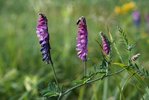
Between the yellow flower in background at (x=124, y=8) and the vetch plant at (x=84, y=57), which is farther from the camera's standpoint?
the yellow flower in background at (x=124, y=8)

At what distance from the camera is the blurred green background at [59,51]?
285 cm

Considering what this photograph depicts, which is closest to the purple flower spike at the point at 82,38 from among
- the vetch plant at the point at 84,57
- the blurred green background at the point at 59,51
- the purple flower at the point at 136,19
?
the vetch plant at the point at 84,57

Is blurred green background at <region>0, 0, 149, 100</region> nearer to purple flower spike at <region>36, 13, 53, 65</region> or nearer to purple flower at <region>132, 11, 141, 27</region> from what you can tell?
purple flower at <region>132, 11, 141, 27</region>

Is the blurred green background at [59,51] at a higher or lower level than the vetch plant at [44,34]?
lower

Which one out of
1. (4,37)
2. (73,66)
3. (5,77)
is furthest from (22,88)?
(4,37)

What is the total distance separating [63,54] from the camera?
3684 millimetres

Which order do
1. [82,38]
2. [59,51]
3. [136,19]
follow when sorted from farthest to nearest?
[136,19] < [59,51] < [82,38]

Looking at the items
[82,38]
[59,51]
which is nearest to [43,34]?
[82,38]

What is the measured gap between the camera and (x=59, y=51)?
3.77 meters

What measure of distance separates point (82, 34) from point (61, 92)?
0.20 meters

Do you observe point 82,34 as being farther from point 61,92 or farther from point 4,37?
point 4,37

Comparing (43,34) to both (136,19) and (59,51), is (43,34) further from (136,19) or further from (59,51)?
(136,19)

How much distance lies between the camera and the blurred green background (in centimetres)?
285

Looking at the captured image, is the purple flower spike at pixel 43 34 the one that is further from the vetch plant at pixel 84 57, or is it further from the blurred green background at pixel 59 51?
the blurred green background at pixel 59 51
